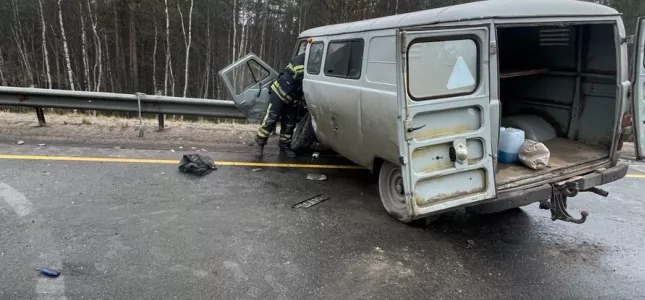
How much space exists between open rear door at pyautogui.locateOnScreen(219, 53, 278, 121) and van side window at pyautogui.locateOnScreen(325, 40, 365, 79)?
2.01 m

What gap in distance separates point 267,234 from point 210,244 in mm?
513

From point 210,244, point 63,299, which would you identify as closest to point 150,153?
point 210,244

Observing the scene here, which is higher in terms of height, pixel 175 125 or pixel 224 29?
pixel 224 29

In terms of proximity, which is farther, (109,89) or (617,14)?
(109,89)

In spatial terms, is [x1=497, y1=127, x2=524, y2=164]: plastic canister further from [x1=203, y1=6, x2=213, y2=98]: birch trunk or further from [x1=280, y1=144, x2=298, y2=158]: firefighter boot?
[x1=203, y1=6, x2=213, y2=98]: birch trunk

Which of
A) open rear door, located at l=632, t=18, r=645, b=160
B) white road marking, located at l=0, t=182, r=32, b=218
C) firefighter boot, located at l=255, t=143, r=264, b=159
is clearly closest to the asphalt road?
white road marking, located at l=0, t=182, r=32, b=218

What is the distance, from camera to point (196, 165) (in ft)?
18.4

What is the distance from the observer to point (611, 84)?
4609 millimetres

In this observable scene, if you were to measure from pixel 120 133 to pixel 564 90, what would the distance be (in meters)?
6.64

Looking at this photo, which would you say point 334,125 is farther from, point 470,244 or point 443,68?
point 470,244

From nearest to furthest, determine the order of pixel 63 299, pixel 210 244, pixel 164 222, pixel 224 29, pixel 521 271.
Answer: pixel 63 299 < pixel 521 271 < pixel 210 244 < pixel 164 222 < pixel 224 29

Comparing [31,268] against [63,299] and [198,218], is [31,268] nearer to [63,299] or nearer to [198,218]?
[63,299]

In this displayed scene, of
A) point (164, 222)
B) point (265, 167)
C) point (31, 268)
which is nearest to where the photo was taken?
point (31, 268)

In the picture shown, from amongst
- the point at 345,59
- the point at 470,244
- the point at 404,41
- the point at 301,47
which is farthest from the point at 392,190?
the point at 301,47
